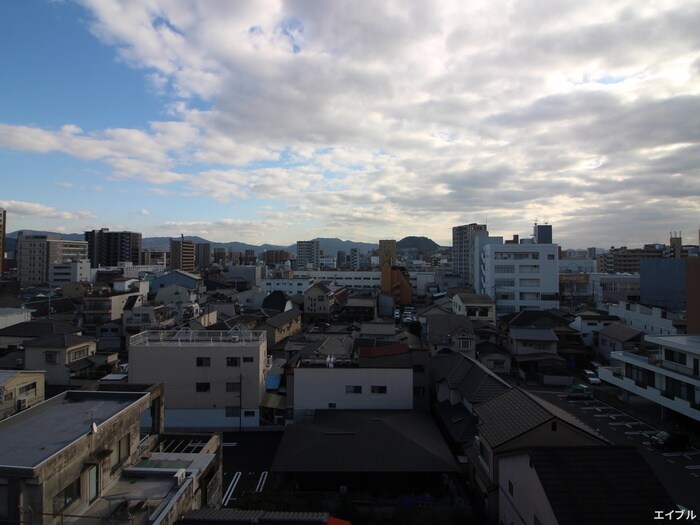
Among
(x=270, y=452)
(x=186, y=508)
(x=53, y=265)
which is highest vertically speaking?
(x=53, y=265)

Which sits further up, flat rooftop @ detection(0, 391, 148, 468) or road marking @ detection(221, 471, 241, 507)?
flat rooftop @ detection(0, 391, 148, 468)

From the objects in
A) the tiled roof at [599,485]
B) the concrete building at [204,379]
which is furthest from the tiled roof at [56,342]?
the tiled roof at [599,485]

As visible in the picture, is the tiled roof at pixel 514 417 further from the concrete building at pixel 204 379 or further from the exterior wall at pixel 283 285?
the exterior wall at pixel 283 285

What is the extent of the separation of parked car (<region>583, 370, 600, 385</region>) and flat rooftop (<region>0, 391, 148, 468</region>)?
21.7 metres

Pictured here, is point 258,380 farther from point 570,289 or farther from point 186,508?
point 570,289

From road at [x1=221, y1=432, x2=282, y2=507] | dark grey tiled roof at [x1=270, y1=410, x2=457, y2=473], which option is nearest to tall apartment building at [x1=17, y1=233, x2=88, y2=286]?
road at [x1=221, y1=432, x2=282, y2=507]

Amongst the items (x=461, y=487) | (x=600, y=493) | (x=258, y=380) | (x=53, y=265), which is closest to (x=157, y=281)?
(x=53, y=265)

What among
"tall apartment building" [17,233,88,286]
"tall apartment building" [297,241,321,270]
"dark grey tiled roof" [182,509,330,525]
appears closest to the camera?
"dark grey tiled roof" [182,509,330,525]

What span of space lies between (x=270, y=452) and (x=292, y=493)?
13.1ft

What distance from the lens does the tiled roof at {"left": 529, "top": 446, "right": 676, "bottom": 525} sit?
681 cm

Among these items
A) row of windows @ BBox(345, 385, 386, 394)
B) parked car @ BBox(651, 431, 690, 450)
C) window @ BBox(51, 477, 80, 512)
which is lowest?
parked car @ BBox(651, 431, 690, 450)

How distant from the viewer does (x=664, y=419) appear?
16.0 m

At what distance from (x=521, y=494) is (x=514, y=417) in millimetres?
2097

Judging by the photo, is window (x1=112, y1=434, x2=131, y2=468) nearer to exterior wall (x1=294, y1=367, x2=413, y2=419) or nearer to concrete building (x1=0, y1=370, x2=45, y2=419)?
exterior wall (x1=294, y1=367, x2=413, y2=419)
